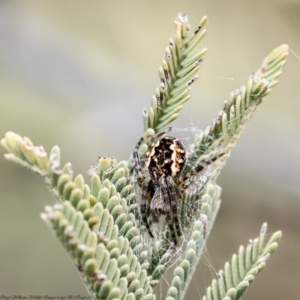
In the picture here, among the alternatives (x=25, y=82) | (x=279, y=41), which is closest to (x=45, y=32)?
(x=25, y=82)

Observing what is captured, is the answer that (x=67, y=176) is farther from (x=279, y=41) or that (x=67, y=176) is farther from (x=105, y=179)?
(x=279, y=41)

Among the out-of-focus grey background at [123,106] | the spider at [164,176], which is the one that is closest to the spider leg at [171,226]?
the spider at [164,176]

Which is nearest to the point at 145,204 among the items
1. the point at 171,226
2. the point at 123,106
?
the point at 171,226

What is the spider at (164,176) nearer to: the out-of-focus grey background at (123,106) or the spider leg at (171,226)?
the spider leg at (171,226)

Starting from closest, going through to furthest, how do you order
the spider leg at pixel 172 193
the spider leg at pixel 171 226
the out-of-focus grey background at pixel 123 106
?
the spider leg at pixel 171 226 < the spider leg at pixel 172 193 < the out-of-focus grey background at pixel 123 106

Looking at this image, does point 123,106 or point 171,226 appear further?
point 123,106

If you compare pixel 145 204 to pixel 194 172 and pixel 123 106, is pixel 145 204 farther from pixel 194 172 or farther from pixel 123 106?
pixel 123 106
